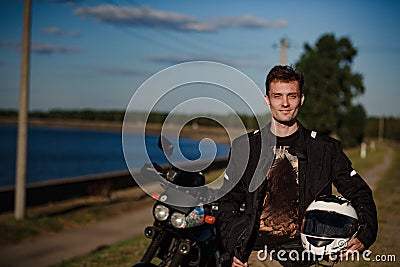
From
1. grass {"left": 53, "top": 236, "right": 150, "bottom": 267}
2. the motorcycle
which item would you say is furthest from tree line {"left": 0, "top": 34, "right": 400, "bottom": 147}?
the motorcycle

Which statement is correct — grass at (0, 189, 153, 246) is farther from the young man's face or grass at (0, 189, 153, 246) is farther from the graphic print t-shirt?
the young man's face

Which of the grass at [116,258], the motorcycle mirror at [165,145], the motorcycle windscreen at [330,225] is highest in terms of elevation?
the motorcycle mirror at [165,145]

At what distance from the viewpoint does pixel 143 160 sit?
441 centimetres

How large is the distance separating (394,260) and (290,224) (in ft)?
4.12

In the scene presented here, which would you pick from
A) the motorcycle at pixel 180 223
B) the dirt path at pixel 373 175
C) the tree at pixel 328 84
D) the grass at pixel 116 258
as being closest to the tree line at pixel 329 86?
the tree at pixel 328 84

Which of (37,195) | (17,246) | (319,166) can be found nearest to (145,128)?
(319,166)

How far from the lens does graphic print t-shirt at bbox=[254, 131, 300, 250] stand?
3316 millimetres

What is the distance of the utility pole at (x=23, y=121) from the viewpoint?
48.9 feet

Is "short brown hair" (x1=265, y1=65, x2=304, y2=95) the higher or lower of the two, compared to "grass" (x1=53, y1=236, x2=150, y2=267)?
higher

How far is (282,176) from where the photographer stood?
3.32 m

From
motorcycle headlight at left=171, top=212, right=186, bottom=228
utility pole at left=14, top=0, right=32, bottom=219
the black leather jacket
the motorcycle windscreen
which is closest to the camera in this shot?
the motorcycle windscreen

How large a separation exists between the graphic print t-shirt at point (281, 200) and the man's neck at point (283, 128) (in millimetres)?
88

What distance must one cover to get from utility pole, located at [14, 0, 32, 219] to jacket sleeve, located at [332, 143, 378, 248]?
1267 centimetres

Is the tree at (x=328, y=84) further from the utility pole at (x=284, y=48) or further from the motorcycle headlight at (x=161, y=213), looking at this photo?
the motorcycle headlight at (x=161, y=213)
